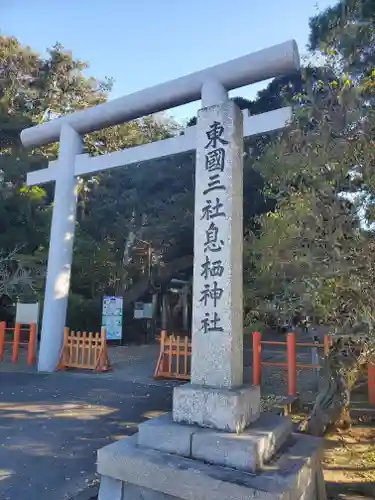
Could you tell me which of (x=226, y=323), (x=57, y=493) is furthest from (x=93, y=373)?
(x=226, y=323)

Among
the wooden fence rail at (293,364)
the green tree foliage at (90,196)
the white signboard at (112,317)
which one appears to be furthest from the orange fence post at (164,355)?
the green tree foliage at (90,196)

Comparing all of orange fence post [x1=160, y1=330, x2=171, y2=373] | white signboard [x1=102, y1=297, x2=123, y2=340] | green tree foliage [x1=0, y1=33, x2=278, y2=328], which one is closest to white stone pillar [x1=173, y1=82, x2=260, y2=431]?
orange fence post [x1=160, y1=330, x2=171, y2=373]

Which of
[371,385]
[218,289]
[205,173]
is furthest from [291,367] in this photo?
[205,173]

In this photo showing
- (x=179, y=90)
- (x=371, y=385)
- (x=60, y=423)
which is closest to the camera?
(x=60, y=423)

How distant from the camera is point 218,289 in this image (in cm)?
348

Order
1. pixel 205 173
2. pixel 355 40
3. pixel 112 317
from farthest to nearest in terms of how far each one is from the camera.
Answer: pixel 112 317 < pixel 355 40 < pixel 205 173

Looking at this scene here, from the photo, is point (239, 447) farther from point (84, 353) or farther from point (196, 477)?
point (84, 353)

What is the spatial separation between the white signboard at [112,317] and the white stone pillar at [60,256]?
39.4 inches

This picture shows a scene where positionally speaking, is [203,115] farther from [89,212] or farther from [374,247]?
[89,212]

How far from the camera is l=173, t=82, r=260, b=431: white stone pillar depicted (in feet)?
10.4

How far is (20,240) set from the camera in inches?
557

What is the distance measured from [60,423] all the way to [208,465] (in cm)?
313

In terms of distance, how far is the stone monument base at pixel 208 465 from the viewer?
2600 mm

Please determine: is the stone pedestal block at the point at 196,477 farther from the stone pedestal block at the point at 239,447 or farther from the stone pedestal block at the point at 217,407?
the stone pedestal block at the point at 217,407
